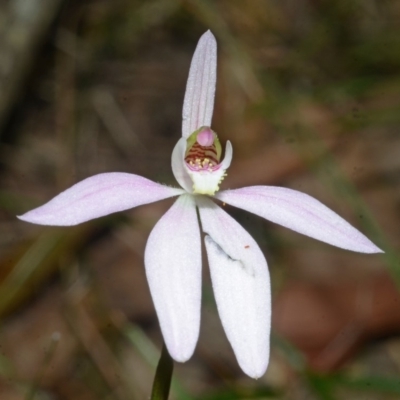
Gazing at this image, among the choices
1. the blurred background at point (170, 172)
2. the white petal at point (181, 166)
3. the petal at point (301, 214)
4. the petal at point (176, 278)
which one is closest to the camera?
the petal at point (176, 278)

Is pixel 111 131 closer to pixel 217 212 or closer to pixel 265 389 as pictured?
pixel 265 389

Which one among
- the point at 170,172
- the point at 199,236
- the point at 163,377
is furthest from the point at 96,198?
the point at 170,172

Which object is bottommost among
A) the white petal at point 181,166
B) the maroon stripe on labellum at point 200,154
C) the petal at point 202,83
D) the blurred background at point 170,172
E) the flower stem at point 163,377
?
the flower stem at point 163,377

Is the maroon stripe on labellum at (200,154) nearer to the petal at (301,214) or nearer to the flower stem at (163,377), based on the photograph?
the petal at (301,214)

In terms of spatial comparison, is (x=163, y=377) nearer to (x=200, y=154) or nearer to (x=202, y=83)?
(x=200, y=154)

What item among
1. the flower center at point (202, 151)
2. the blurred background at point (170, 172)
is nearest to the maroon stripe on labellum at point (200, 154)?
the flower center at point (202, 151)

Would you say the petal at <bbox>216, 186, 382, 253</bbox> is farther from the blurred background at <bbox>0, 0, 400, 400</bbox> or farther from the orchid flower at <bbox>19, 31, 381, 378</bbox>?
the blurred background at <bbox>0, 0, 400, 400</bbox>

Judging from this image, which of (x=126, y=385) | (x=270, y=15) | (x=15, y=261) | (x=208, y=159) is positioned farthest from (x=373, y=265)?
(x=270, y=15)
